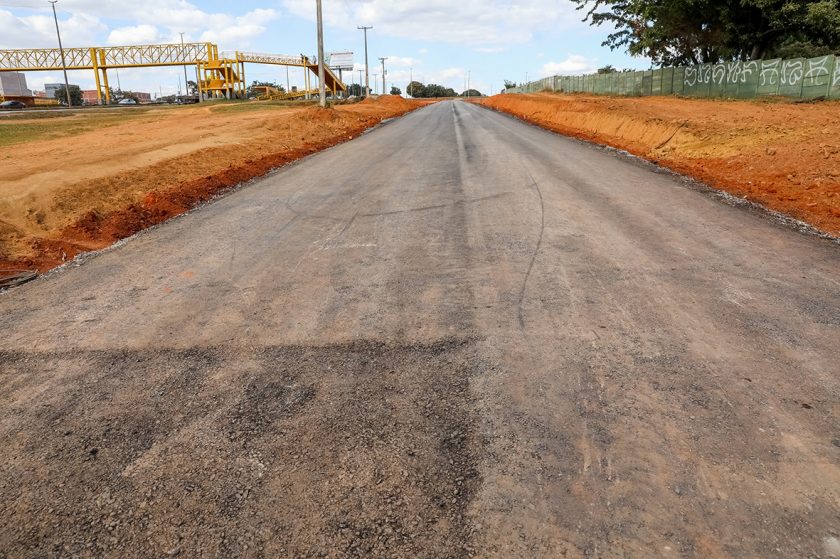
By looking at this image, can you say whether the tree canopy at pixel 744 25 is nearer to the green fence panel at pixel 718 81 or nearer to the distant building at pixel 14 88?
the green fence panel at pixel 718 81

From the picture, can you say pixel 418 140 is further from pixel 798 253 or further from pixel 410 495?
pixel 410 495

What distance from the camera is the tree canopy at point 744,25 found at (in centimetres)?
2595

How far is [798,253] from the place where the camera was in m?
6.06

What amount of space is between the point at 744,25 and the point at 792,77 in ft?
23.7

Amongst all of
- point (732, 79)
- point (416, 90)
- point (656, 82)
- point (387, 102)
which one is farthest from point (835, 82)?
point (416, 90)

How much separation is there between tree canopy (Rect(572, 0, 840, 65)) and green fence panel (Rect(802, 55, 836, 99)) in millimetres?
2435

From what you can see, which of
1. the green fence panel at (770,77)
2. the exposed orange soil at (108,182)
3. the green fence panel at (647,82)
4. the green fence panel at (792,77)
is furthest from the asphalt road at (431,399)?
the green fence panel at (647,82)

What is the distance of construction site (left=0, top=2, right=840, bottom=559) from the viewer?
7.95 feet

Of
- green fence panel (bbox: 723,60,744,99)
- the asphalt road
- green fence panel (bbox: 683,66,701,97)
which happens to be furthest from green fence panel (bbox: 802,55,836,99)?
the asphalt road

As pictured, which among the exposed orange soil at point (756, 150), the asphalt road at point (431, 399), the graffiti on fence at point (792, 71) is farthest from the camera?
the graffiti on fence at point (792, 71)

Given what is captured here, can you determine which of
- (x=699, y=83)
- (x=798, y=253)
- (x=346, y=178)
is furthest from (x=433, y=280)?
(x=699, y=83)

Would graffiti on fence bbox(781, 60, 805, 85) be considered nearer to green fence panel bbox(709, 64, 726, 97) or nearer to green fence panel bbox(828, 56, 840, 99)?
green fence panel bbox(828, 56, 840, 99)

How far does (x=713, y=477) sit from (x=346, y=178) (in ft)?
32.3

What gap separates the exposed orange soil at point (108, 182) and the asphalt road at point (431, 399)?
1661mm
